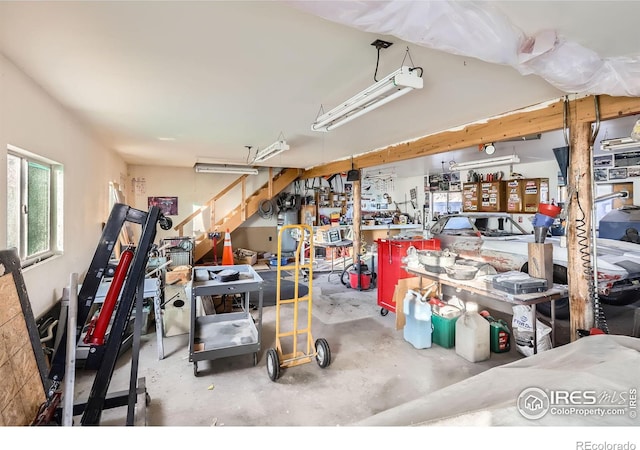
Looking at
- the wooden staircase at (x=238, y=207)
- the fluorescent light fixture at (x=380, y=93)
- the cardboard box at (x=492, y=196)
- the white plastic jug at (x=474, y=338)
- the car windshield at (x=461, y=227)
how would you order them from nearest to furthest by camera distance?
the fluorescent light fixture at (x=380, y=93)
the white plastic jug at (x=474, y=338)
the car windshield at (x=461, y=227)
the cardboard box at (x=492, y=196)
the wooden staircase at (x=238, y=207)

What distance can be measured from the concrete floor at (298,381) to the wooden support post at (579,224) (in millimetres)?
861

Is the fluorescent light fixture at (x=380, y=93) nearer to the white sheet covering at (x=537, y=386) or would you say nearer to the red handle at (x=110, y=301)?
the white sheet covering at (x=537, y=386)

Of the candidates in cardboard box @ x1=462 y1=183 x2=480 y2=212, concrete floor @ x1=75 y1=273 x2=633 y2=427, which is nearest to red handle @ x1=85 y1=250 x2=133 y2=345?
concrete floor @ x1=75 y1=273 x2=633 y2=427

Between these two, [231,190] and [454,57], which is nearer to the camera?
[454,57]

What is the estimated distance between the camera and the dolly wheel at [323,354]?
10.3ft

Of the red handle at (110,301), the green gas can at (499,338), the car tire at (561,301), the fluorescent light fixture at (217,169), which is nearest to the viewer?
the red handle at (110,301)

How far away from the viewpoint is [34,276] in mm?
2738

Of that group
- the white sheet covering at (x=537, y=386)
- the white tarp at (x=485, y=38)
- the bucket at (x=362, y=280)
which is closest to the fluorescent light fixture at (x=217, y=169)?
the bucket at (x=362, y=280)

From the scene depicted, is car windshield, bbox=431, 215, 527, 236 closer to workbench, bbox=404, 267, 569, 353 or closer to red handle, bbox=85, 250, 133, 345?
workbench, bbox=404, 267, 569, 353

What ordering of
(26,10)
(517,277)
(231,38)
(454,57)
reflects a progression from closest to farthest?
(26,10)
(231,38)
(454,57)
(517,277)
